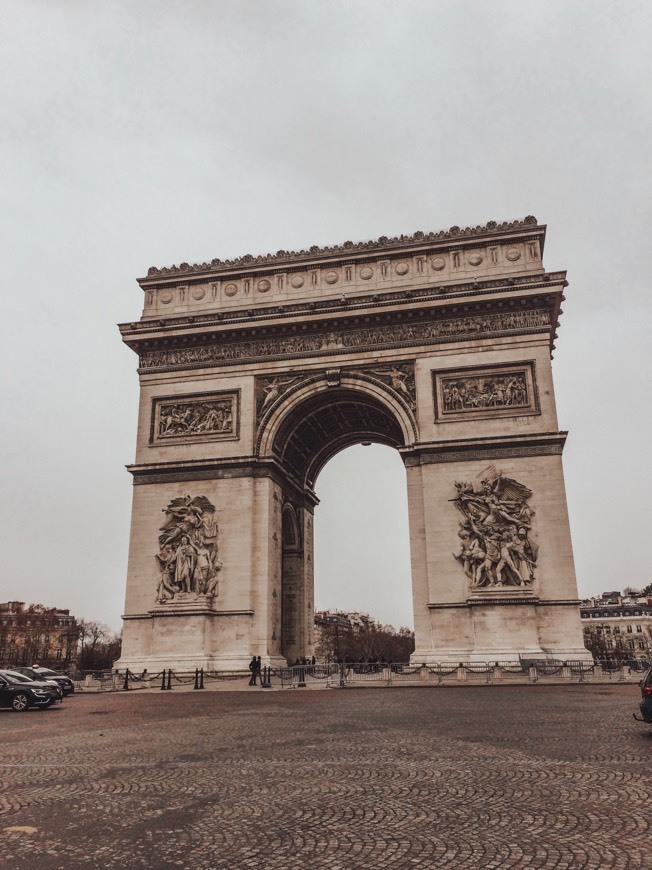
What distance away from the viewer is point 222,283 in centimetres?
3262

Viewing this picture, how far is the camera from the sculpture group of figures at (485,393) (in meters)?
28.3

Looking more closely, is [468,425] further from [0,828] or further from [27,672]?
[0,828]

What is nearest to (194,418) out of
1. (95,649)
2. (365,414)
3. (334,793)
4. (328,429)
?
(328,429)

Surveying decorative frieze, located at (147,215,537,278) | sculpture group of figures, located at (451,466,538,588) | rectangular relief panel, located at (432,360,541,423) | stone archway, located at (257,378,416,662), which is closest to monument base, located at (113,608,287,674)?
stone archway, located at (257,378,416,662)

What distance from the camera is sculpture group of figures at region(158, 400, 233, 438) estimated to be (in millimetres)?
30827

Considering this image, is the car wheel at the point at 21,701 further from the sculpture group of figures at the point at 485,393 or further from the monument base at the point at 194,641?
the sculpture group of figures at the point at 485,393

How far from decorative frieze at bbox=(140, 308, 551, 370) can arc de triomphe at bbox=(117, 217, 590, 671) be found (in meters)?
0.06

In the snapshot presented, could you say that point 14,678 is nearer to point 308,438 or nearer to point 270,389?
point 270,389

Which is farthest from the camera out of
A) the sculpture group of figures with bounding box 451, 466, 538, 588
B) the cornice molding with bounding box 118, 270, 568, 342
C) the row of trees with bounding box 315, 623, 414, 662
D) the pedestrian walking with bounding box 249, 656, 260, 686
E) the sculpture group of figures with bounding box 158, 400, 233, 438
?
the row of trees with bounding box 315, 623, 414, 662

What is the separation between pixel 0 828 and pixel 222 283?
94.8 ft

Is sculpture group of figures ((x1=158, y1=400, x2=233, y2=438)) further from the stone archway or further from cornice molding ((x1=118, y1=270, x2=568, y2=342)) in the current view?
cornice molding ((x1=118, y1=270, x2=568, y2=342))

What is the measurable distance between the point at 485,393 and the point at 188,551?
13220 mm

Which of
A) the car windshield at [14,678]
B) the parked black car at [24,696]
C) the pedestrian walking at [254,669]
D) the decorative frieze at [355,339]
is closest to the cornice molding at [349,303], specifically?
the decorative frieze at [355,339]

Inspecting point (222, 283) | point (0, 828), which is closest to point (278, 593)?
point (222, 283)
